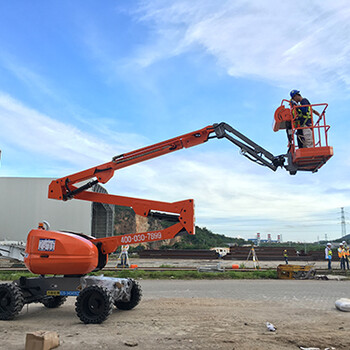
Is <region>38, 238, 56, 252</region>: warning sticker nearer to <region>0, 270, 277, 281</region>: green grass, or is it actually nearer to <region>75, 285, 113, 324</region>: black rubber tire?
<region>75, 285, 113, 324</region>: black rubber tire

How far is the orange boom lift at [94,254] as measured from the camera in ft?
27.1

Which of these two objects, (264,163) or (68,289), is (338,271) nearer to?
(264,163)

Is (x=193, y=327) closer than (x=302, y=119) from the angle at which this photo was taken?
Yes

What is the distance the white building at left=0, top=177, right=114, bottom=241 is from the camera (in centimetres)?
3216

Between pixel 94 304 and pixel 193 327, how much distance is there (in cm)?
229

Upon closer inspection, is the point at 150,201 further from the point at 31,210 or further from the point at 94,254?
the point at 31,210

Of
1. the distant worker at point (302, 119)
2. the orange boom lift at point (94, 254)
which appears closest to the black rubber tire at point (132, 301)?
→ the orange boom lift at point (94, 254)

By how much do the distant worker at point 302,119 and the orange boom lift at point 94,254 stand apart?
568mm

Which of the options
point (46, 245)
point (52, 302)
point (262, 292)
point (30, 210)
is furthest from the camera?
point (30, 210)

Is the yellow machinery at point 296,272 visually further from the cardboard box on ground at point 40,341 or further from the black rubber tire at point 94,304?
the cardboard box on ground at point 40,341

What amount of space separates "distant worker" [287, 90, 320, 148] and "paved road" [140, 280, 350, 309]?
15.7 ft

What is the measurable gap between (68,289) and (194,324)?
3.18 meters

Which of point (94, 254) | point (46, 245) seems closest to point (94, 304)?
point (94, 254)

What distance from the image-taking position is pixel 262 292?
502 inches
